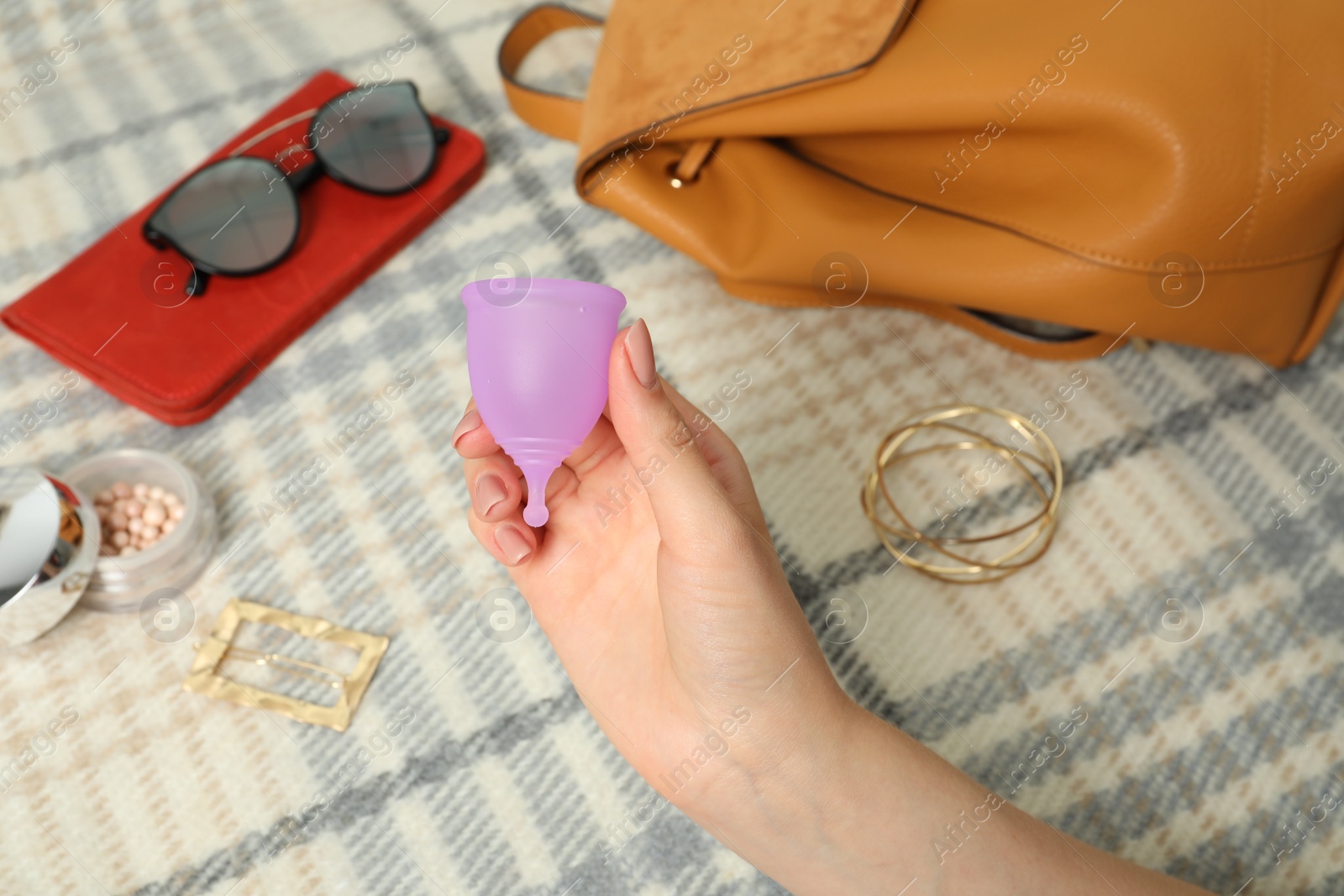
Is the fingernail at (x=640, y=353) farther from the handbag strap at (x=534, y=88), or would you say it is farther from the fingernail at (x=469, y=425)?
the handbag strap at (x=534, y=88)

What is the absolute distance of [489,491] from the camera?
0.59 meters

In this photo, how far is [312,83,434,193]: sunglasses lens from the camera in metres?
0.81

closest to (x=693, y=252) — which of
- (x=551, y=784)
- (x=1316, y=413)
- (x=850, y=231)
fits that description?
(x=850, y=231)

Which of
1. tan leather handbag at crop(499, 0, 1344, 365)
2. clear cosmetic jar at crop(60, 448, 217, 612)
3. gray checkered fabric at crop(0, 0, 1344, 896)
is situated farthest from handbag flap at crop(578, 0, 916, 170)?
clear cosmetic jar at crop(60, 448, 217, 612)

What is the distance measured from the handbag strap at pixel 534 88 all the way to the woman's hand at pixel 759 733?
0.39 m

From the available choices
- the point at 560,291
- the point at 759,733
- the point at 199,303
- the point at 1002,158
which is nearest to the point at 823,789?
the point at 759,733

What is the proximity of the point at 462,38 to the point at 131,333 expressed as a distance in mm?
442

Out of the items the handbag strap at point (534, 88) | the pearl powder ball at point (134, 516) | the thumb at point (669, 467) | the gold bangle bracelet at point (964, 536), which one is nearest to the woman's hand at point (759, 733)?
the thumb at point (669, 467)

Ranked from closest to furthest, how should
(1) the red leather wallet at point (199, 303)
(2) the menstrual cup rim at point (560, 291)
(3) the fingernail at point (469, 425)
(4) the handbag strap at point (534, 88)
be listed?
(2) the menstrual cup rim at point (560, 291), (3) the fingernail at point (469, 425), (1) the red leather wallet at point (199, 303), (4) the handbag strap at point (534, 88)

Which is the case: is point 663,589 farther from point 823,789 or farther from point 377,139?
point 377,139

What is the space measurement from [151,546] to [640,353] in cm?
40

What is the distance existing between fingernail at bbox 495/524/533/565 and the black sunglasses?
1.16 feet

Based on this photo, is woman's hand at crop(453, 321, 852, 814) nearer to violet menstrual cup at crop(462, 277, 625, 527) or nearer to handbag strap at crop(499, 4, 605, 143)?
violet menstrual cup at crop(462, 277, 625, 527)

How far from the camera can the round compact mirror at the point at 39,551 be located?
60 centimetres
